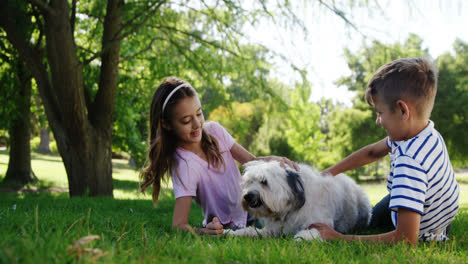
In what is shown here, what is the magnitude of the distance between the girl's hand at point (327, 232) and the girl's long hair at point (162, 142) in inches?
59.3

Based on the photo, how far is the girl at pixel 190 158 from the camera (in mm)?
4121

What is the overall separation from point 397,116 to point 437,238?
1171mm

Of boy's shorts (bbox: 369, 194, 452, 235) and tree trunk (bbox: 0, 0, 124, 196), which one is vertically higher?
tree trunk (bbox: 0, 0, 124, 196)

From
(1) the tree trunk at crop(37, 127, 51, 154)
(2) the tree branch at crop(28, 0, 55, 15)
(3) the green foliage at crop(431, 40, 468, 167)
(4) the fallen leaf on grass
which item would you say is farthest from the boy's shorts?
(1) the tree trunk at crop(37, 127, 51, 154)

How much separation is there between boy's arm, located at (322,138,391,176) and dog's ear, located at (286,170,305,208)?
0.60 meters

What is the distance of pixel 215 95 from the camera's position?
9.87 meters

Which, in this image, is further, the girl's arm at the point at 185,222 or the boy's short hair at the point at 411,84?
the girl's arm at the point at 185,222

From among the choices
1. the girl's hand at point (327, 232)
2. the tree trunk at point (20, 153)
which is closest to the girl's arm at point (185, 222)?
the girl's hand at point (327, 232)

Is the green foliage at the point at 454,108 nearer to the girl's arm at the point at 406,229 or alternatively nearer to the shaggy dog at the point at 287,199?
the shaggy dog at the point at 287,199

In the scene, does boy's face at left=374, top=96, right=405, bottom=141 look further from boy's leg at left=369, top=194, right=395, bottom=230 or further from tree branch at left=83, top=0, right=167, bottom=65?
tree branch at left=83, top=0, right=167, bottom=65

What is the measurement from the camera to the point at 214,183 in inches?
181

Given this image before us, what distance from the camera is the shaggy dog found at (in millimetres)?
3734

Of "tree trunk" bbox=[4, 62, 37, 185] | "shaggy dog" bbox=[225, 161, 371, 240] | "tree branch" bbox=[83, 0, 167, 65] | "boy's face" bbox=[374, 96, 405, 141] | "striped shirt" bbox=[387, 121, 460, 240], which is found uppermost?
"tree branch" bbox=[83, 0, 167, 65]

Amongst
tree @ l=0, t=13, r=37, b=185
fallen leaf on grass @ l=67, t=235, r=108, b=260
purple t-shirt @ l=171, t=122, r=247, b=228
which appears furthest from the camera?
tree @ l=0, t=13, r=37, b=185
